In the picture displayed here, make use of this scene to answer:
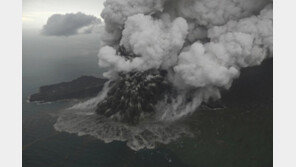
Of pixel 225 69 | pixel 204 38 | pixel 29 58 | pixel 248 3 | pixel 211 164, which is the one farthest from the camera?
pixel 29 58

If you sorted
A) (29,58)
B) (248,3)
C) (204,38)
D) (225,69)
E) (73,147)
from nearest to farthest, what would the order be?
(73,147) < (225,69) < (248,3) < (204,38) < (29,58)

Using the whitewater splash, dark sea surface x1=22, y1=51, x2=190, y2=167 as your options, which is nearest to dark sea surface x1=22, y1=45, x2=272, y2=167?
dark sea surface x1=22, y1=51, x2=190, y2=167

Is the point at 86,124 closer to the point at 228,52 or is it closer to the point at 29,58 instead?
the point at 228,52

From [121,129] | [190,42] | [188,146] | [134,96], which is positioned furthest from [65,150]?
[190,42]

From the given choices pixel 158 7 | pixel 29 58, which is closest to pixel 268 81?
pixel 158 7

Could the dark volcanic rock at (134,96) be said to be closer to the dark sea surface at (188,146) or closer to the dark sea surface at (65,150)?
the dark sea surface at (188,146)

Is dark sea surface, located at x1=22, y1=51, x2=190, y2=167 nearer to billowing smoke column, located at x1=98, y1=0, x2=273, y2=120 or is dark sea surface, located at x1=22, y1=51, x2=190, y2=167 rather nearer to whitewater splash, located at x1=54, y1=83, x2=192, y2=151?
whitewater splash, located at x1=54, y1=83, x2=192, y2=151

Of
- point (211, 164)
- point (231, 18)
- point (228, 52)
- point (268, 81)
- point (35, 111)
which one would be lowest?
point (211, 164)

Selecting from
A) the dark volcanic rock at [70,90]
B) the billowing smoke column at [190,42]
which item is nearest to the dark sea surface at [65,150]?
the dark volcanic rock at [70,90]

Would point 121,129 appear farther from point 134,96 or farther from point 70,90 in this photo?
point 70,90
